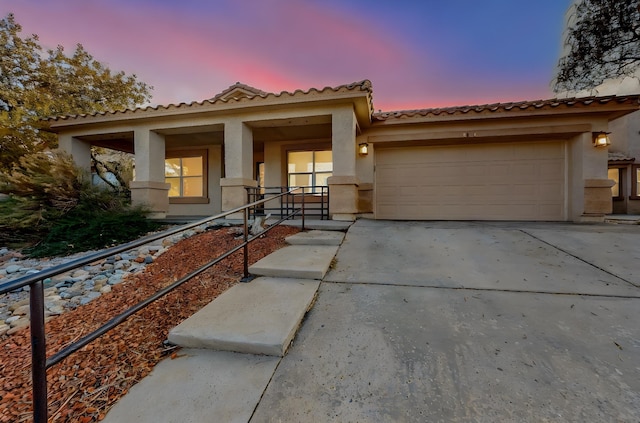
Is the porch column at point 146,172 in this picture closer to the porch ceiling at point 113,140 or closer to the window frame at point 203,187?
the porch ceiling at point 113,140

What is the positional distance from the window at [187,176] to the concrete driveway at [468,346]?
6.95m

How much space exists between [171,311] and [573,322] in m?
2.95

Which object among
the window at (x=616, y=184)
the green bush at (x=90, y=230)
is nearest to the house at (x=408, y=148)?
the green bush at (x=90, y=230)

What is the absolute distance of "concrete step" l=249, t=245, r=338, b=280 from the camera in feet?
8.28

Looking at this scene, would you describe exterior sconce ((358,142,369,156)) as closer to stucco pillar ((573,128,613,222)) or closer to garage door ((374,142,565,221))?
garage door ((374,142,565,221))

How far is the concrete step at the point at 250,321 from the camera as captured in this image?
4.92ft

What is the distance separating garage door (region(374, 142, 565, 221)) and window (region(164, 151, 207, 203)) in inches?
221

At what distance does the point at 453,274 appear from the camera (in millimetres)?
2578

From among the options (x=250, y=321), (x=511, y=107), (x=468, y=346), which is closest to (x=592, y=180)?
(x=511, y=107)

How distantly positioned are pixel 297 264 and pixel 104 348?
162 cm

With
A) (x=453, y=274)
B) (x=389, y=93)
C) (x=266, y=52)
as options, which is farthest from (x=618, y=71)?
(x=266, y=52)

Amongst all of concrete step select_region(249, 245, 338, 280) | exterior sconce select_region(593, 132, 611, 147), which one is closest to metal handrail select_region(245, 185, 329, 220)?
concrete step select_region(249, 245, 338, 280)

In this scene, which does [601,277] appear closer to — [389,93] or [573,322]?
[573,322]

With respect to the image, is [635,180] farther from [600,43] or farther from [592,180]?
[592,180]
